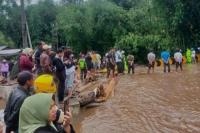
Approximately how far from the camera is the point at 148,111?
13.0m

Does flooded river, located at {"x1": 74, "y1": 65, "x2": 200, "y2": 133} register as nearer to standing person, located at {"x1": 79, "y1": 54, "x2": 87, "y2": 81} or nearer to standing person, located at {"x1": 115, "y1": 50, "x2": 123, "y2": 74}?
standing person, located at {"x1": 79, "y1": 54, "x2": 87, "y2": 81}

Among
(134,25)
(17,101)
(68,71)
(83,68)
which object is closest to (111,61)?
(83,68)

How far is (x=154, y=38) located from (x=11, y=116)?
102 ft

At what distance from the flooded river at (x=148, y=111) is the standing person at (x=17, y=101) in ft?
16.7

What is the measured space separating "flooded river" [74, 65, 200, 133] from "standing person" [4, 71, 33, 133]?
508 cm

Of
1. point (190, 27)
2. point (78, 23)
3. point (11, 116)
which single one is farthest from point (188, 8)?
point (11, 116)

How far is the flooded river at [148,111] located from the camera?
36.1 ft

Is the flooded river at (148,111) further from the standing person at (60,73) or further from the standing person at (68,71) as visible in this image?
the standing person at (60,73)

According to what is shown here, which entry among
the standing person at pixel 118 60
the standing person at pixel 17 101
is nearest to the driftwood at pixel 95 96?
the standing person at pixel 118 60

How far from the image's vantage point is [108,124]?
11711 mm

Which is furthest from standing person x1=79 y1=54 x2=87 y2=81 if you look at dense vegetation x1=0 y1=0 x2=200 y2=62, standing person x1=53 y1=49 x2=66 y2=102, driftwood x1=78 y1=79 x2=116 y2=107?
standing person x1=53 y1=49 x2=66 y2=102

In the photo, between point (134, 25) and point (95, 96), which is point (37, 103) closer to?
point (95, 96)

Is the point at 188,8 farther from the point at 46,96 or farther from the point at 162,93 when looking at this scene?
the point at 46,96

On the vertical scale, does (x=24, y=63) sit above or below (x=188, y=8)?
below
